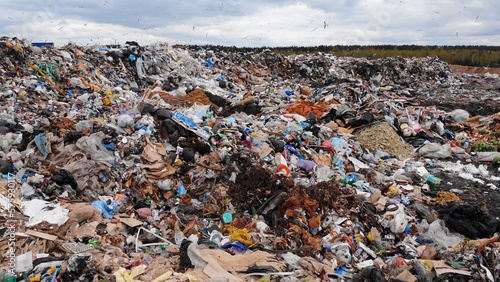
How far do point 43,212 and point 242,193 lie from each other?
2266 millimetres

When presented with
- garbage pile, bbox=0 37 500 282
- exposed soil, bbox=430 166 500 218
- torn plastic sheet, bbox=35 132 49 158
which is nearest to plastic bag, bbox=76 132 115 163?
garbage pile, bbox=0 37 500 282

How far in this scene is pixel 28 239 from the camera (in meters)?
3.61

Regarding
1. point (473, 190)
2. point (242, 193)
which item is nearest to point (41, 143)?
point (242, 193)

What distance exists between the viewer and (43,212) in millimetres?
4012

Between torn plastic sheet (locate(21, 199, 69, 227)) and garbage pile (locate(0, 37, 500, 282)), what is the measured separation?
0.07 feet

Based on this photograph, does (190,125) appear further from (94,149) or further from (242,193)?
(242,193)

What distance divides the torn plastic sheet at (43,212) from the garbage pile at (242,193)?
0.02 m

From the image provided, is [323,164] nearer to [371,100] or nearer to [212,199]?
[212,199]

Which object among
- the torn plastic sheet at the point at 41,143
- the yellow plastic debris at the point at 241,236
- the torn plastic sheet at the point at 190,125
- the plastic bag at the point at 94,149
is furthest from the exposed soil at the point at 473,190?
the torn plastic sheet at the point at 41,143

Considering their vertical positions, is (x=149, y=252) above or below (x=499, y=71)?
below

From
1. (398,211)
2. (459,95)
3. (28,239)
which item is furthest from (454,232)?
(459,95)

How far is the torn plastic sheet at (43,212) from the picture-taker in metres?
3.89

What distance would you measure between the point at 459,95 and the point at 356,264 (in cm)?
1240

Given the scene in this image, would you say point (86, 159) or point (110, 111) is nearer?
point (86, 159)
